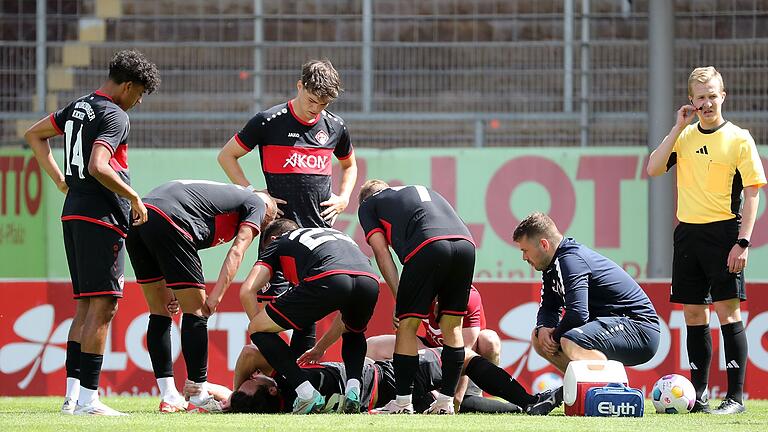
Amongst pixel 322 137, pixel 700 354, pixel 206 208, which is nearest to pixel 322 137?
pixel 322 137

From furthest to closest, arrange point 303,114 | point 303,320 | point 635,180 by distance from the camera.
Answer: point 635,180 < point 303,114 < point 303,320

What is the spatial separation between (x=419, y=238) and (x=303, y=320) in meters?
0.78

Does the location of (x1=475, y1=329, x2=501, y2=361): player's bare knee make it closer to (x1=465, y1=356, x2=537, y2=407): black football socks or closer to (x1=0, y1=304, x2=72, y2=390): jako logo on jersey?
(x1=465, y1=356, x2=537, y2=407): black football socks

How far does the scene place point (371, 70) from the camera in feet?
42.8

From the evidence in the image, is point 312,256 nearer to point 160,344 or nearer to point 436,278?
point 436,278

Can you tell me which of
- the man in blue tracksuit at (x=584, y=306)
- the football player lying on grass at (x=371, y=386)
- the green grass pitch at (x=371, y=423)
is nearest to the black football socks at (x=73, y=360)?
the green grass pitch at (x=371, y=423)

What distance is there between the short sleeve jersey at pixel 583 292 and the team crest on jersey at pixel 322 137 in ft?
5.34

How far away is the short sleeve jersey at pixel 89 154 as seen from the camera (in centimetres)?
664

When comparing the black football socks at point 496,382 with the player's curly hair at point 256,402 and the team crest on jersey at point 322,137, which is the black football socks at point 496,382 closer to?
the player's curly hair at point 256,402

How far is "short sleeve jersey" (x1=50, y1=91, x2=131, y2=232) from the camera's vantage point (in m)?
6.64

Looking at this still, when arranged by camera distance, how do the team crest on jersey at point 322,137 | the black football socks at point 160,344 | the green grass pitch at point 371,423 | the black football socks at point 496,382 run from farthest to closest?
1. the team crest on jersey at point 322,137
2. the black football socks at point 160,344
3. the black football socks at point 496,382
4. the green grass pitch at point 371,423

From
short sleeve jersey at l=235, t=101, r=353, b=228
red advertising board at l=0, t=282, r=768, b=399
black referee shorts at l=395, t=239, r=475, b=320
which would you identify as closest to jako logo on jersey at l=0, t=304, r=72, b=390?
red advertising board at l=0, t=282, r=768, b=399

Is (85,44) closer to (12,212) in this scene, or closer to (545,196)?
(12,212)

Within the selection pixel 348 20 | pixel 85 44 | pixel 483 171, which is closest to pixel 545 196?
pixel 483 171
